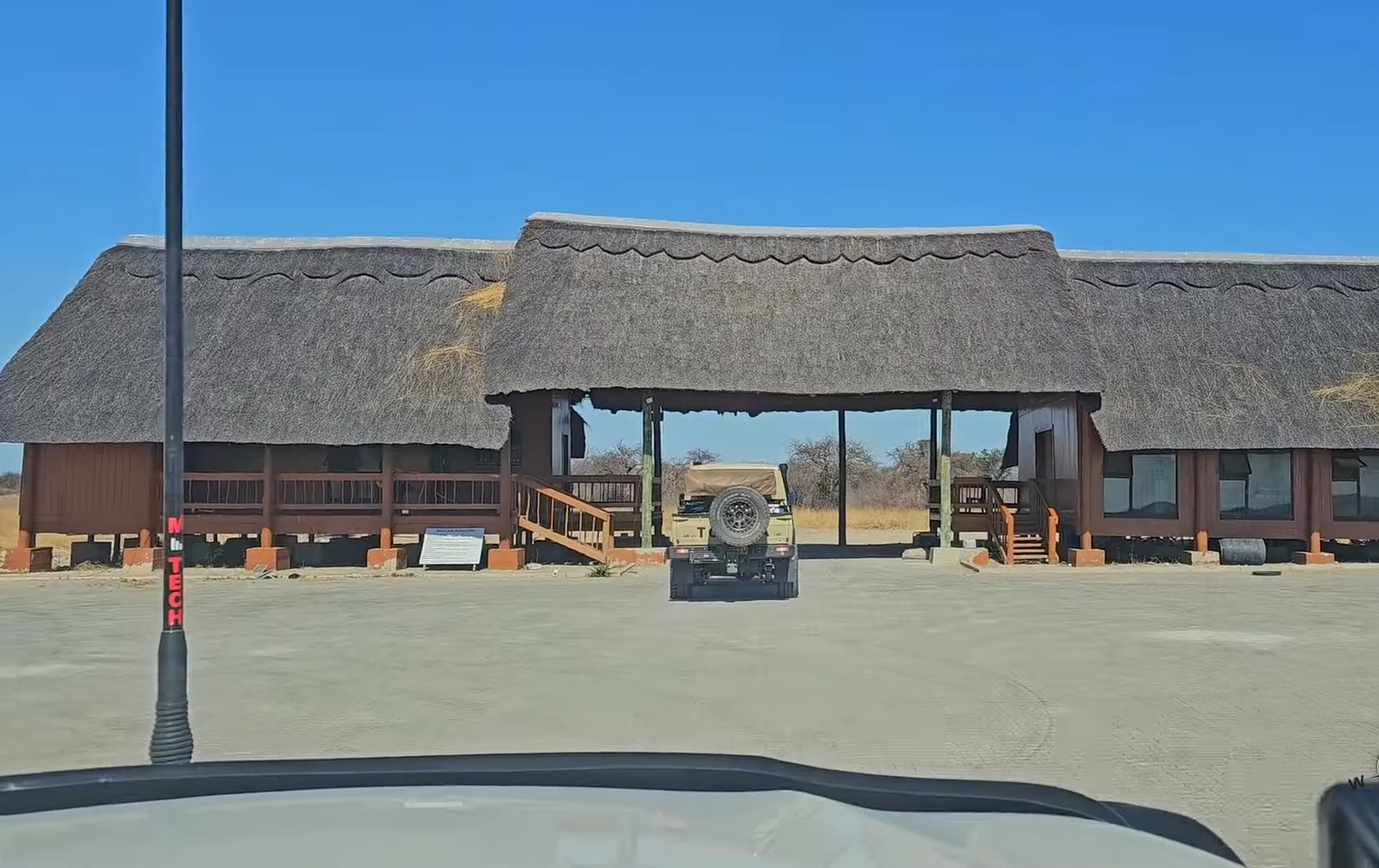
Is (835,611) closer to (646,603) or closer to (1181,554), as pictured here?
(646,603)

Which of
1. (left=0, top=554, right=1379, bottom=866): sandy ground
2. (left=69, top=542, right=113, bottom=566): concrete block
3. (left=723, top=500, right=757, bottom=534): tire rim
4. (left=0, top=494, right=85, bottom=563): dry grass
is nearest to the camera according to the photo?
(left=0, top=554, right=1379, bottom=866): sandy ground

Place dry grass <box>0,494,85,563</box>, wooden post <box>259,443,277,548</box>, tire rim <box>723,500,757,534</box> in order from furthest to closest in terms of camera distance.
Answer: dry grass <box>0,494,85,563</box> → wooden post <box>259,443,277,548</box> → tire rim <box>723,500,757,534</box>

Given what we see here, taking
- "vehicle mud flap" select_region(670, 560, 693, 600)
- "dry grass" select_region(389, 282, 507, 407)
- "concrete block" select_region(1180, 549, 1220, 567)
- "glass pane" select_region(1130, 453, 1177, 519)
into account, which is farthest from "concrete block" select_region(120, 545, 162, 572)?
"concrete block" select_region(1180, 549, 1220, 567)

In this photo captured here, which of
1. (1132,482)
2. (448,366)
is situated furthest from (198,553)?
(1132,482)

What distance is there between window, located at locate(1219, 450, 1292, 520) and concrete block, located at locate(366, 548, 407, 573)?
17.2 meters

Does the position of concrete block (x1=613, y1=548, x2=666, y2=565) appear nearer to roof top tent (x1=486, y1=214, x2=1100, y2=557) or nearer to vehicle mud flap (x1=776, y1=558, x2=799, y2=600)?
roof top tent (x1=486, y1=214, x2=1100, y2=557)

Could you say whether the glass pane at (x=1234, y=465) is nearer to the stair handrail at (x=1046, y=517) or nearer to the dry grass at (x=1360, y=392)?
the dry grass at (x=1360, y=392)

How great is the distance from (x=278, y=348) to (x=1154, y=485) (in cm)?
1889

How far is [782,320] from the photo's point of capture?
25.5m

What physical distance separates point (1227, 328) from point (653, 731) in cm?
2210

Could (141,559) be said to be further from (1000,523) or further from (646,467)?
(1000,523)

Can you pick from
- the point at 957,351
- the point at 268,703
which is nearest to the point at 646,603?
the point at 268,703

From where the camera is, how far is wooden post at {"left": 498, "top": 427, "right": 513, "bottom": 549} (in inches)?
942

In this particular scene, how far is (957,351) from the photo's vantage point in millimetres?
24781
